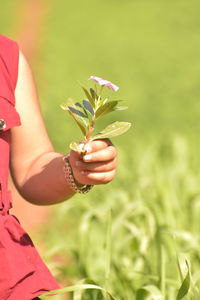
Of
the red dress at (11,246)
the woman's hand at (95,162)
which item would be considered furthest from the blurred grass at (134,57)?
the woman's hand at (95,162)

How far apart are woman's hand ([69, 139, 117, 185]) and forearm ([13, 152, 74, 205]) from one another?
16cm

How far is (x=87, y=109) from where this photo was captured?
229cm

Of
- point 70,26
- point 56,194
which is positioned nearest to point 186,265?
point 56,194

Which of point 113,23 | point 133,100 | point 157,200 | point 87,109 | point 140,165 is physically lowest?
point 113,23

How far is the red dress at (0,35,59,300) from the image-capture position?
2377 millimetres

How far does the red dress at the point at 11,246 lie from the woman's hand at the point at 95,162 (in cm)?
21

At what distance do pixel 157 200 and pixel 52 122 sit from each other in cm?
450

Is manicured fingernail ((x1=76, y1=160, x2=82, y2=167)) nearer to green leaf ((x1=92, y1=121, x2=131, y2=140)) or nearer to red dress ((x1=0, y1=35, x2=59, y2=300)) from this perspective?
green leaf ((x1=92, y1=121, x2=131, y2=140))

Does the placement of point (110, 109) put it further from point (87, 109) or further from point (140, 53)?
point (140, 53)

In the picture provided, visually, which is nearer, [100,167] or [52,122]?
[100,167]

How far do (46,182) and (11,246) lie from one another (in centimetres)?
25

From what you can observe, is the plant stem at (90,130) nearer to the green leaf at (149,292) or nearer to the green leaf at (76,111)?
the green leaf at (76,111)

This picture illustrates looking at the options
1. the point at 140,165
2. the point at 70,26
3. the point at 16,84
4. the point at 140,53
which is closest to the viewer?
the point at 16,84

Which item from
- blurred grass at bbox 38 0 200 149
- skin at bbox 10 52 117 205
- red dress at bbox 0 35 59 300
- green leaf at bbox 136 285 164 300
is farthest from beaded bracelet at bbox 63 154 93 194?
blurred grass at bbox 38 0 200 149
